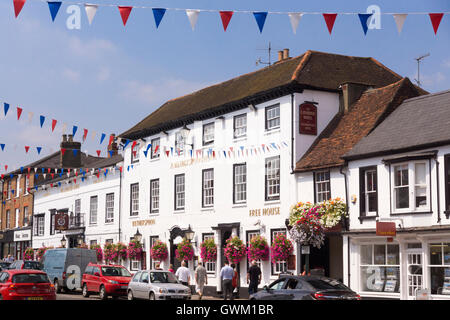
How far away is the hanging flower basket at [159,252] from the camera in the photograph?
1452 inches

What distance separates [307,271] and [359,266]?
2063 mm

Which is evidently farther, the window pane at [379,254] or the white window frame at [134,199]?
the white window frame at [134,199]

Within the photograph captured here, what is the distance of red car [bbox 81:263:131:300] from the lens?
28.3 m

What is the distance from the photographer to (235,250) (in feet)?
101

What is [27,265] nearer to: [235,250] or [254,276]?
[235,250]

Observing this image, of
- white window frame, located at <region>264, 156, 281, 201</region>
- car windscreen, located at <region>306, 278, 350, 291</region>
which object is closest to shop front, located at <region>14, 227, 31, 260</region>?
white window frame, located at <region>264, 156, 281, 201</region>

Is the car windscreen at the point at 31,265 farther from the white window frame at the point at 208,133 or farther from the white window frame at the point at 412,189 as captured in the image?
the white window frame at the point at 412,189

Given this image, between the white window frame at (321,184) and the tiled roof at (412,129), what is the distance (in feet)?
5.94

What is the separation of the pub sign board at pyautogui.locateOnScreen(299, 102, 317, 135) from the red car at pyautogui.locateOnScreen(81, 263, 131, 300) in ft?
32.6

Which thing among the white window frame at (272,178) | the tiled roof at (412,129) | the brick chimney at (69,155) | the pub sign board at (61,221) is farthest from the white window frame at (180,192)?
the brick chimney at (69,155)

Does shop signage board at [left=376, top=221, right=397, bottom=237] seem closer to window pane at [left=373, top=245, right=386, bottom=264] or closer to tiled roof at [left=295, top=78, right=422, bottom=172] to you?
window pane at [left=373, top=245, right=386, bottom=264]

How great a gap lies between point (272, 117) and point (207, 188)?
5.84 metres

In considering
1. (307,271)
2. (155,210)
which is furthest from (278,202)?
(155,210)
